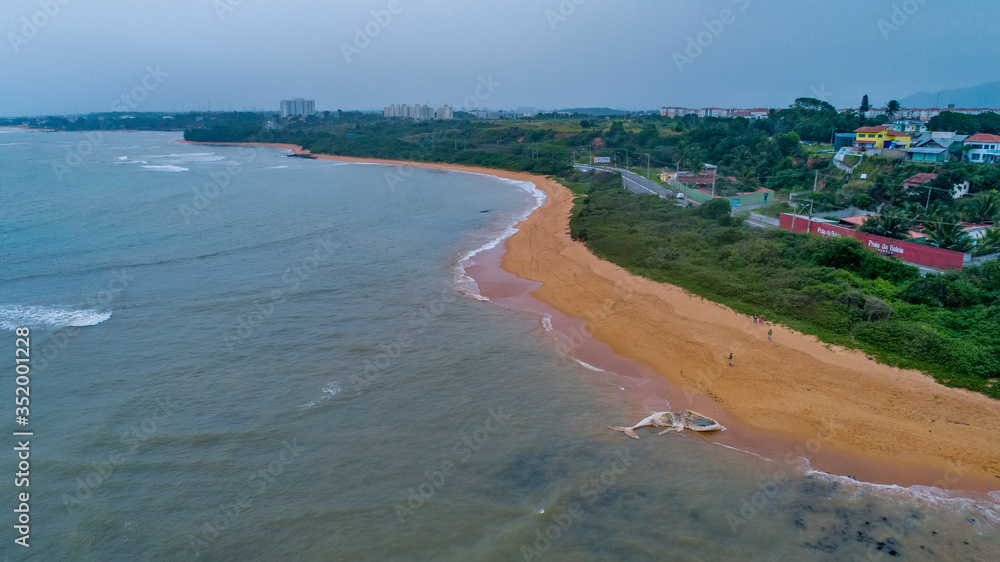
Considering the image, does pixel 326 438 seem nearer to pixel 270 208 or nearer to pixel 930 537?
pixel 930 537

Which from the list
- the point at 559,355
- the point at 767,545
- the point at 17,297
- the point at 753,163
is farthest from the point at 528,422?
the point at 753,163

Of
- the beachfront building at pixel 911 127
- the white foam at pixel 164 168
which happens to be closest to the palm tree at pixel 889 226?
the beachfront building at pixel 911 127

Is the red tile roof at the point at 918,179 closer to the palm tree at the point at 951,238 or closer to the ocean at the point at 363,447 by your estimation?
the palm tree at the point at 951,238

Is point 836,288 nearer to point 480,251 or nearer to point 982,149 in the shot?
point 480,251

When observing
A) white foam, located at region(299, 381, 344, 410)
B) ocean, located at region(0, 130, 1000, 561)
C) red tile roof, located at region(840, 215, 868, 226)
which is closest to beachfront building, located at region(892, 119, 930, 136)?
red tile roof, located at region(840, 215, 868, 226)

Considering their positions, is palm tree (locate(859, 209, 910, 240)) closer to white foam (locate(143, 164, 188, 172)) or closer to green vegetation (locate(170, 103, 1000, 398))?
green vegetation (locate(170, 103, 1000, 398))
